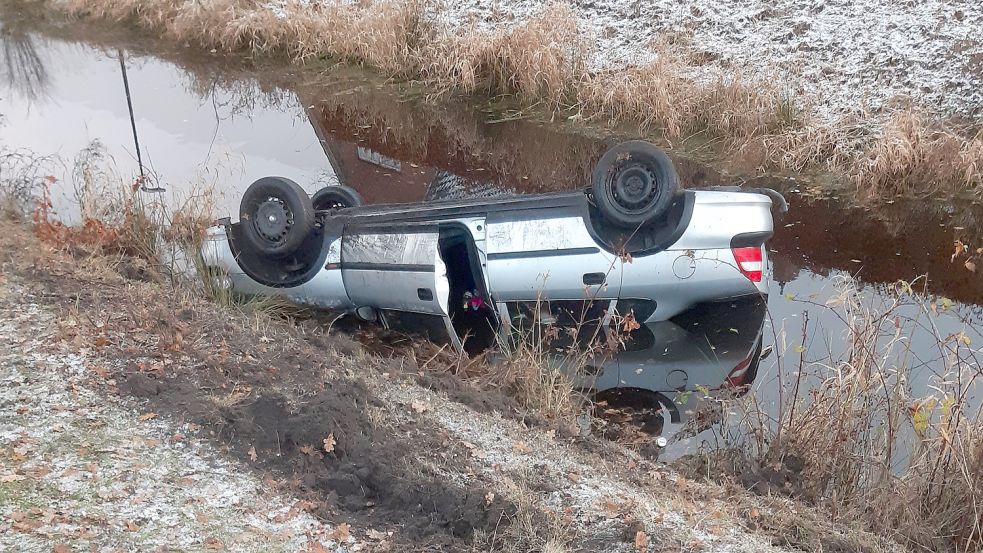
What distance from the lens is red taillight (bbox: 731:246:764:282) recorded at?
20.1ft

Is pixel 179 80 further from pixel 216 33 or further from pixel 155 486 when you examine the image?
pixel 155 486

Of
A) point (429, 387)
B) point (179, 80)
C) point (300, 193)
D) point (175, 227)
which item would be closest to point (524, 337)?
point (429, 387)

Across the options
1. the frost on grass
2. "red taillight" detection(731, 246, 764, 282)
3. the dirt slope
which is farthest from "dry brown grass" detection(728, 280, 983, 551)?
the frost on grass

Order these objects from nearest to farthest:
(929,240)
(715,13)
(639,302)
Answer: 1. (639,302)
2. (929,240)
3. (715,13)

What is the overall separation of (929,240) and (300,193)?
6.28 metres

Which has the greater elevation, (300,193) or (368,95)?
(368,95)

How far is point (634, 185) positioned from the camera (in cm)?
635

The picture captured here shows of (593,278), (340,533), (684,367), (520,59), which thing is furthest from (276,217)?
(520,59)

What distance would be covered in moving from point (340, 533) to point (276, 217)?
375cm

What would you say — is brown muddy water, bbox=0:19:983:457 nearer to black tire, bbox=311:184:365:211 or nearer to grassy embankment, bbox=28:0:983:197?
grassy embankment, bbox=28:0:983:197

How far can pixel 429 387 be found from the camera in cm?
543

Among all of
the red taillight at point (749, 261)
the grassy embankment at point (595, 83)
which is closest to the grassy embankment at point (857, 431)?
the red taillight at point (749, 261)

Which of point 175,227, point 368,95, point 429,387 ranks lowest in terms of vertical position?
point 429,387

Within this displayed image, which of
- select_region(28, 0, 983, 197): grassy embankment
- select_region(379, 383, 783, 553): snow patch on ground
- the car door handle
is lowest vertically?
select_region(379, 383, 783, 553): snow patch on ground
